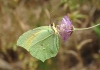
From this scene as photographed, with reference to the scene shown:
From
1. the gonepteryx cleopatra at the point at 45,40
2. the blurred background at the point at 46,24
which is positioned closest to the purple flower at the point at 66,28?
the gonepteryx cleopatra at the point at 45,40

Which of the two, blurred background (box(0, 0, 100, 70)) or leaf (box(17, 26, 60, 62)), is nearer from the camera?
leaf (box(17, 26, 60, 62))

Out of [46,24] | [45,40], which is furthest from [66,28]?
[46,24]

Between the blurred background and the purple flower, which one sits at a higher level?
the purple flower

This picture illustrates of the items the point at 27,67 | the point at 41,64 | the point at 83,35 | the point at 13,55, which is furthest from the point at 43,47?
the point at 13,55

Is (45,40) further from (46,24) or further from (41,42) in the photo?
(46,24)

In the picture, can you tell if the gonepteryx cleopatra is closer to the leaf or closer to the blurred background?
the leaf

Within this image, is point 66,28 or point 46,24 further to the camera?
point 46,24

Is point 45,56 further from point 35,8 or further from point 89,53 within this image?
point 35,8

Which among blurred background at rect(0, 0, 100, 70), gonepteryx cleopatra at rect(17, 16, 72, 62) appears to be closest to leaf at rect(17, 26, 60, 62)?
gonepteryx cleopatra at rect(17, 16, 72, 62)
